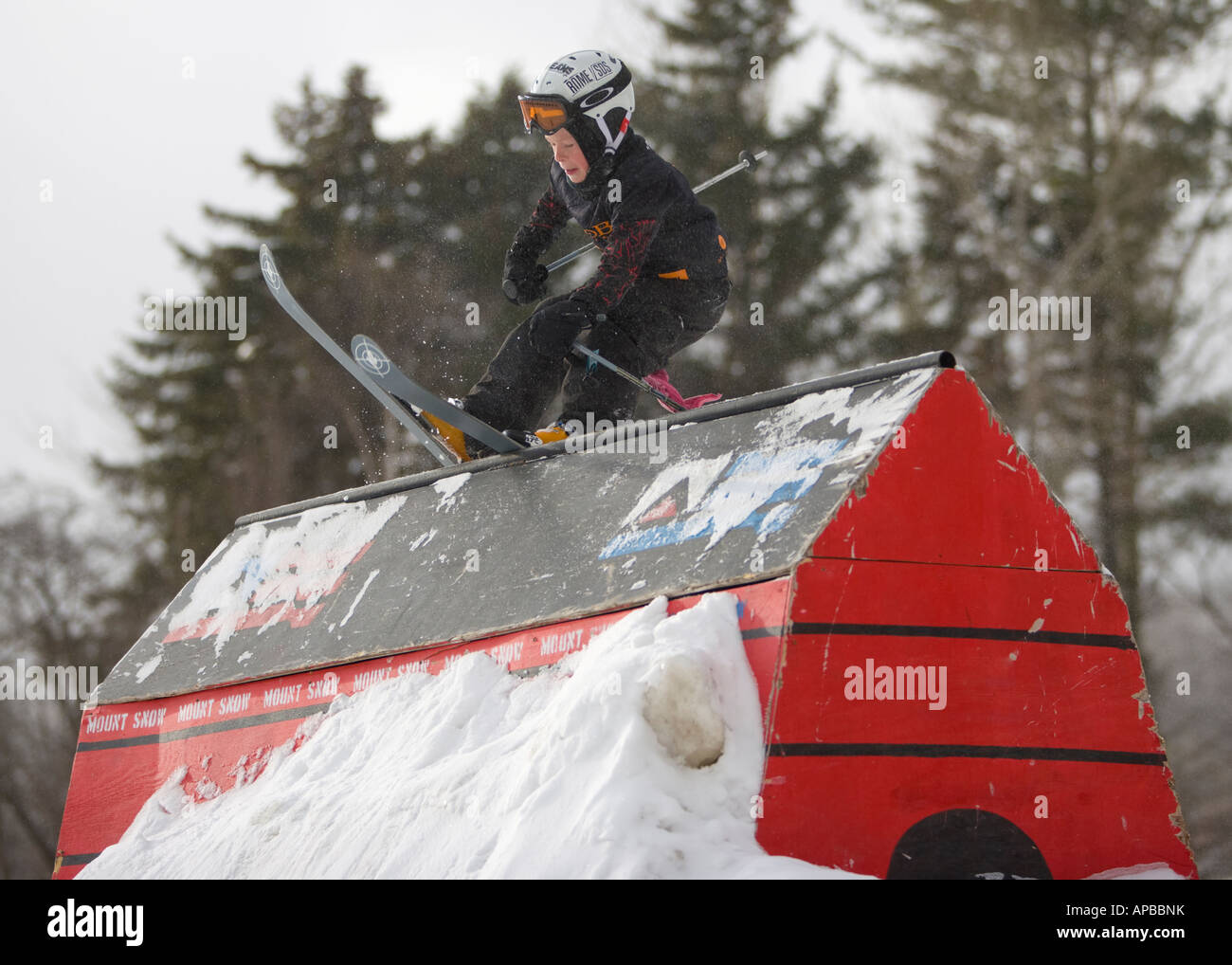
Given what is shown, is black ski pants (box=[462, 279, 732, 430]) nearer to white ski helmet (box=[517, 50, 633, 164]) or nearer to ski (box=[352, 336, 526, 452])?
ski (box=[352, 336, 526, 452])

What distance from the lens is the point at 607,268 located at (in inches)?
187

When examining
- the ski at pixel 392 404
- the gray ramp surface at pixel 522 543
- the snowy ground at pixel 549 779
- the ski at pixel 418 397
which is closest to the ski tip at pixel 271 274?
the ski at pixel 392 404

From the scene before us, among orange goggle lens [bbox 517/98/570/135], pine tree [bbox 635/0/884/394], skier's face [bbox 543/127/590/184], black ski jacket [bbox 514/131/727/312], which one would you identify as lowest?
black ski jacket [bbox 514/131/727/312]

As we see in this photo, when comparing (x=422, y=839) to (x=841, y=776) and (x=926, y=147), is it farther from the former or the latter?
(x=926, y=147)

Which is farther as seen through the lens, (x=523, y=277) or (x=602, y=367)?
(x=523, y=277)

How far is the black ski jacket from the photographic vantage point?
4.74 m

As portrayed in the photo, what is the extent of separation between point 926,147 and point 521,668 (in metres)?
16.4

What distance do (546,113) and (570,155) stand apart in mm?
195

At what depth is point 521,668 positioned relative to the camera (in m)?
3.36

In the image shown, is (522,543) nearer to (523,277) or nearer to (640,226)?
(640,226)

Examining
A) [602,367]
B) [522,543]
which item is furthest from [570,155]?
[522,543]

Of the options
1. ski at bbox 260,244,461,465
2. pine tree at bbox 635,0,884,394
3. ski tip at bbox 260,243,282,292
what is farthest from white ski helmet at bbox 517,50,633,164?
pine tree at bbox 635,0,884,394
